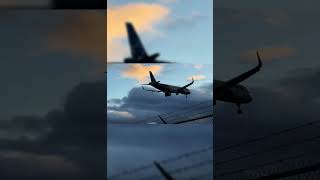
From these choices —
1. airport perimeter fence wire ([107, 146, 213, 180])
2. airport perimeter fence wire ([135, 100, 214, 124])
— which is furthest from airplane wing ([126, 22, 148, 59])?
airport perimeter fence wire ([107, 146, 213, 180])

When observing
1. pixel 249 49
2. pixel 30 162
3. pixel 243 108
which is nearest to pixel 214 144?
pixel 243 108

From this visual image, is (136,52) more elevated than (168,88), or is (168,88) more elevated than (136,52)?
(136,52)

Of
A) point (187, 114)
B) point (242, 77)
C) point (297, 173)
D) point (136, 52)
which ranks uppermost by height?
point (136, 52)

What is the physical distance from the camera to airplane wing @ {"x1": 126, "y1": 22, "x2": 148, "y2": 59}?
525cm

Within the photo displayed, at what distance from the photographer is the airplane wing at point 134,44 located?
17.2 ft

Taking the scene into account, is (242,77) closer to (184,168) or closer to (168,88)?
(168,88)

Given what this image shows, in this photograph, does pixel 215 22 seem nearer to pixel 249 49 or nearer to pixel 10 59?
pixel 249 49

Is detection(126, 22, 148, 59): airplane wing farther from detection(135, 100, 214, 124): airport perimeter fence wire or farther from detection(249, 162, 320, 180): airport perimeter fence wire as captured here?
detection(249, 162, 320, 180): airport perimeter fence wire

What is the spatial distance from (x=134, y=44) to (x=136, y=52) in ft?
0.22

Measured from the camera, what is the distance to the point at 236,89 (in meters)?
5.21

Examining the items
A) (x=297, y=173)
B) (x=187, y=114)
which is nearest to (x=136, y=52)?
(x=187, y=114)

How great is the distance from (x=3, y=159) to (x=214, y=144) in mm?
1637

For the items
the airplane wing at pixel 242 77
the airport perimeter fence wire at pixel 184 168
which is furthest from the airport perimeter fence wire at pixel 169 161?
the airplane wing at pixel 242 77

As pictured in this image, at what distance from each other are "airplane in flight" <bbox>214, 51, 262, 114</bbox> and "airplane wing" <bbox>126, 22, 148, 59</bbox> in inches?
24.0
